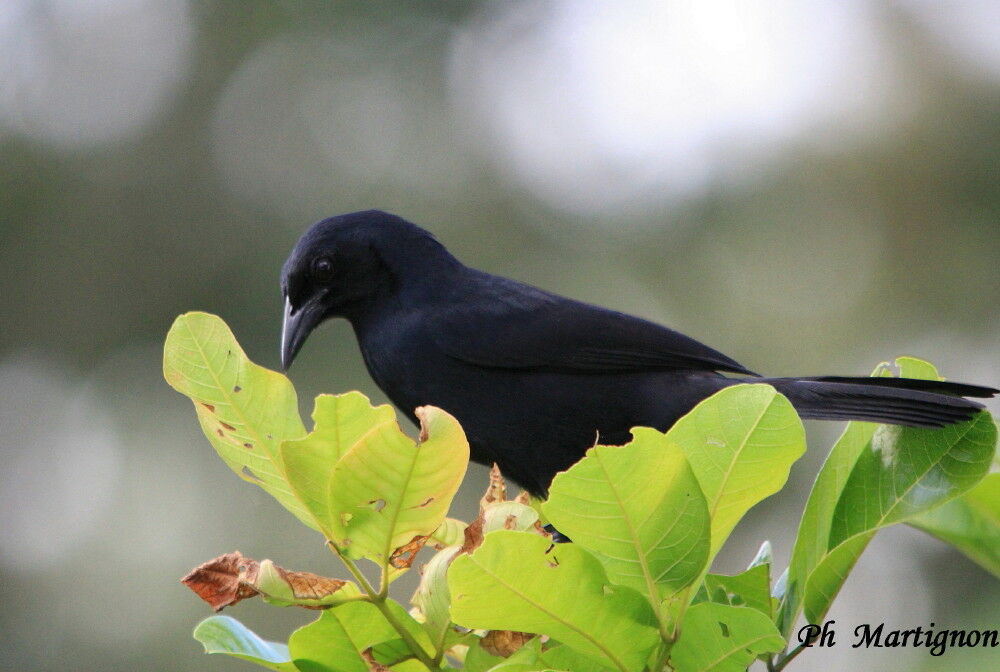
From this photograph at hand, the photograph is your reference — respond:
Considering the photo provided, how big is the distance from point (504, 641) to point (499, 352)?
1.85m

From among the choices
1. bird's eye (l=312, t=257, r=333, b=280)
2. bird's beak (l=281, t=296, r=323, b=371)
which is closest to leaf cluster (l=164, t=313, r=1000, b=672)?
bird's beak (l=281, t=296, r=323, b=371)

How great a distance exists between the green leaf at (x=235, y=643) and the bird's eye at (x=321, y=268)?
80.2 inches

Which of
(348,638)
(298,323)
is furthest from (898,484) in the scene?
(298,323)

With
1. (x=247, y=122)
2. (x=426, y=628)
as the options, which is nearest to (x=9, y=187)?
(x=247, y=122)

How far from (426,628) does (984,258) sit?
22.4 feet

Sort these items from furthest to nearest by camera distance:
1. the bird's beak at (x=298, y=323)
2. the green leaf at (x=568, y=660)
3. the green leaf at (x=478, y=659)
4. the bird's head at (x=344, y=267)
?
the bird's head at (x=344, y=267)
the bird's beak at (x=298, y=323)
the green leaf at (x=478, y=659)
the green leaf at (x=568, y=660)

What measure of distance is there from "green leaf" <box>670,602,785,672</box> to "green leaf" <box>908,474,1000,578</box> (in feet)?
2.03

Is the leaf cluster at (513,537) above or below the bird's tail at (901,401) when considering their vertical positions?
below

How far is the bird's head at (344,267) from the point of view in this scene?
11.8 feet

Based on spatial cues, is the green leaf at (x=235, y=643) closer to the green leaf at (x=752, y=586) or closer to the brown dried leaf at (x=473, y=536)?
the brown dried leaf at (x=473, y=536)

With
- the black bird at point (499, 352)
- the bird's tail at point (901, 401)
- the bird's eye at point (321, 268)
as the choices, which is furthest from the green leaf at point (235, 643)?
Result: the bird's eye at point (321, 268)

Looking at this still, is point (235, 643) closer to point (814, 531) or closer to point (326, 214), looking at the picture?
point (814, 531)

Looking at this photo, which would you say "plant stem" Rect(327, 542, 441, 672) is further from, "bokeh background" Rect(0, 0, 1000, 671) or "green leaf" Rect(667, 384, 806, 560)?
"bokeh background" Rect(0, 0, 1000, 671)

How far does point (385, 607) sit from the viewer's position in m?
1.49
